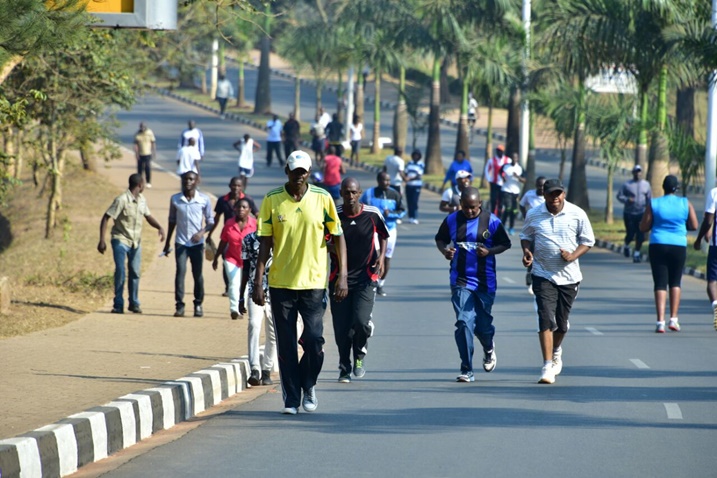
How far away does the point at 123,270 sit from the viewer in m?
17.3

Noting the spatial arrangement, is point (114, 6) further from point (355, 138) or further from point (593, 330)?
point (355, 138)

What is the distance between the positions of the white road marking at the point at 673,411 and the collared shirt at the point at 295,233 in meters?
2.84

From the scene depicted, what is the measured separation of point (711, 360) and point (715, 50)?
35.7ft

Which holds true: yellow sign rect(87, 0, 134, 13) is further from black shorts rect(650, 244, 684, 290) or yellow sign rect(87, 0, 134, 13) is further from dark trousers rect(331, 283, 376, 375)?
black shorts rect(650, 244, 684, 290)

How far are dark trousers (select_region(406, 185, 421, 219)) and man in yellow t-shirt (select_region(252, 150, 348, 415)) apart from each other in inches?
876

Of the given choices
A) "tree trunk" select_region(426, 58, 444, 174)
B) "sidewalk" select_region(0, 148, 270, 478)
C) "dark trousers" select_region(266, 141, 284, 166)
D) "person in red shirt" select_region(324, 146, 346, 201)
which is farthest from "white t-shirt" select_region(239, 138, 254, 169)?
"sidewalk" select_region(0, 148, 270, 478)

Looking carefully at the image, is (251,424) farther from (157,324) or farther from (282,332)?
(157,324)

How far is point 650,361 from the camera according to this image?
1366 centimetres

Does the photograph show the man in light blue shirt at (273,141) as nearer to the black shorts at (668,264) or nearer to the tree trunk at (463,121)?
the tree trunk at (463,121)

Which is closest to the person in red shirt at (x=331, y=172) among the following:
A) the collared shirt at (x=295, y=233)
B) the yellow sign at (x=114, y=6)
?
the yellow sign at (x=114, y=6)

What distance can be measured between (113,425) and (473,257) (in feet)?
14.0

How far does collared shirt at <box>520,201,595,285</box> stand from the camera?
12.1m

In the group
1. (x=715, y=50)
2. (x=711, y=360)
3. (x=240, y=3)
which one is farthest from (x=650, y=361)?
(x=715, y=50)

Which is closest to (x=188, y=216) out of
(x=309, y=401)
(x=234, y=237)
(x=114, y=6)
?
(x=234, y=237)
